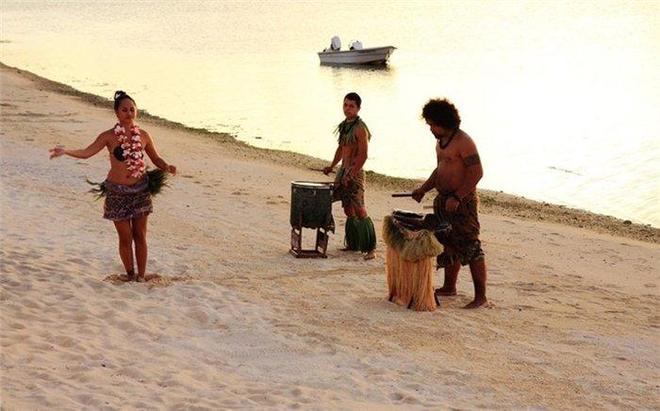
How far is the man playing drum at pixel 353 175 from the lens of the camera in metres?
10.1

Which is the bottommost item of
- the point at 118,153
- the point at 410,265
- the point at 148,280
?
the point at 148,280

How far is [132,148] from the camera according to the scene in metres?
8.41

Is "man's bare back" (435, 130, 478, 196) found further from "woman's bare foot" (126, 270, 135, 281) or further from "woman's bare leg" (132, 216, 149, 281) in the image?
"woman's bare foot" (126, 270, 135, 281)

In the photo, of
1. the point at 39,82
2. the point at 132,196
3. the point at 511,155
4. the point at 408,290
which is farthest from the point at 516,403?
the point at 39,82

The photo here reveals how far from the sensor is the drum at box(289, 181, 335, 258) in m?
10.3

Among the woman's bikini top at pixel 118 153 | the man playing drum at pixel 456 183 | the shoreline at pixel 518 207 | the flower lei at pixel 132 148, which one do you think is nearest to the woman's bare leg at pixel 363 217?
the man playing drum at pixel 456 183

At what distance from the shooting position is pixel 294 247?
10.7 metres

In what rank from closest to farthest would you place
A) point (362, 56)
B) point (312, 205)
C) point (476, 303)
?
1. point (476, 303)
2. point (312, 205)
3. point (362, 56)

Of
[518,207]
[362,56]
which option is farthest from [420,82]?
[518,207]

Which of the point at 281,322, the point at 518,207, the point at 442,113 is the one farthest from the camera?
the point at 518,207

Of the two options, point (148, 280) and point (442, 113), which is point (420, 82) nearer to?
point (148, 280)

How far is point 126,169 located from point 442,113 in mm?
2608

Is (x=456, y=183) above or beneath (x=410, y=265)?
above

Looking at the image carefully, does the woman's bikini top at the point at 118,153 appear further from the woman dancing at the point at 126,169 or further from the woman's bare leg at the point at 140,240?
the woman's bare leg at the point at 140,240
